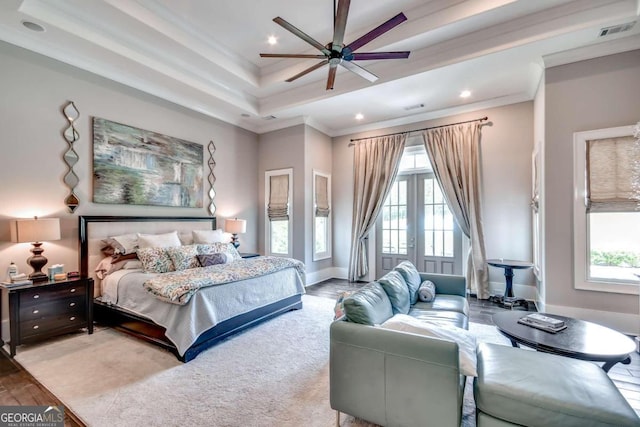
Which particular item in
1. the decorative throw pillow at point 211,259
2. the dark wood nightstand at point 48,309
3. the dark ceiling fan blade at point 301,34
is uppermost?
the dark ceiling fan blade at point 301,34

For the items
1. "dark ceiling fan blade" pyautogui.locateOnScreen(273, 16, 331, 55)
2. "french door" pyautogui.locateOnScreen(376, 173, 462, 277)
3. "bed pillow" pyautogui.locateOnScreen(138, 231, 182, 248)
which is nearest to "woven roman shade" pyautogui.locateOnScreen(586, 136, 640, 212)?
"french door" pyautogui.locateOnScreen(376, 173, 462, 277)

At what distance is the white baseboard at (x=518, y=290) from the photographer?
478cm

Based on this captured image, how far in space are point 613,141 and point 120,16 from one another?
19.6 ft

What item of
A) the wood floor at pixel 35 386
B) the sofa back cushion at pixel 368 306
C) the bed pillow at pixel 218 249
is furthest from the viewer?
the bed pillow at pixel 218 249

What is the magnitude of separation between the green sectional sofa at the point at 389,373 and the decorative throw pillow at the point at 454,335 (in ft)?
0.21

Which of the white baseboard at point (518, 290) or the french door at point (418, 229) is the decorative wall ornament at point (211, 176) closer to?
the french door at point (418, 229)

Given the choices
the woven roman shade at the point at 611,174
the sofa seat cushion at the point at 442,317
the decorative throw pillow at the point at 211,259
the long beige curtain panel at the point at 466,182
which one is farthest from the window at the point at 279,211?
the woven roman shade at the point at 611,174

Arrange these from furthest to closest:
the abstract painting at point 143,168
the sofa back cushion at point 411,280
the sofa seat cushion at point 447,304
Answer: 1. the abstract painting at point 143,168
2. the sofa back cushion at point 411,280
3. the sofa seat cushion at point 447,304

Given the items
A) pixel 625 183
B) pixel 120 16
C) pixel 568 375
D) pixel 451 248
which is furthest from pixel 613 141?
pixel 120 16

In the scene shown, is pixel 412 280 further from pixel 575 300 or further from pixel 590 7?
pixel 590 7

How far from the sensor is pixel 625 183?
3.37 metres

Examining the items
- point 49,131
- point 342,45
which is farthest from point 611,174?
point 49,131

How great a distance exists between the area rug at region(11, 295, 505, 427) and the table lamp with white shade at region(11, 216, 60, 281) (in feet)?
2.81

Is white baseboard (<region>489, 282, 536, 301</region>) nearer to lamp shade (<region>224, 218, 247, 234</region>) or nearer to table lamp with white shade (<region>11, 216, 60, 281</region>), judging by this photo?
lamp shade (<region>224, 218, 247, 234</region>)
